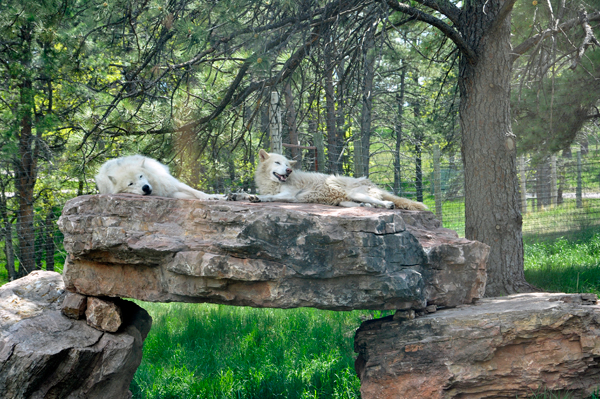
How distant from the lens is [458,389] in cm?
371

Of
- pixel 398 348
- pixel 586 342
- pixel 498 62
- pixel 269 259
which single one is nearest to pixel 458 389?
pixel 398 348

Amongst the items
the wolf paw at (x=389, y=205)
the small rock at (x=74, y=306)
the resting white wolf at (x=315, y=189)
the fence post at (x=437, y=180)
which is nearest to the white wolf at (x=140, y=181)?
the resting white wolf at (x=315, y=189)

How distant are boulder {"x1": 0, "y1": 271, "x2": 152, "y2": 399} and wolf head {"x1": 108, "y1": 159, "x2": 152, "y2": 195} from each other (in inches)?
48.6

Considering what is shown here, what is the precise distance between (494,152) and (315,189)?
7.69 feet

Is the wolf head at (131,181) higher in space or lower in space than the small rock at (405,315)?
higher

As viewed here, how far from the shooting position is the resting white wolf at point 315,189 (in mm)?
5133

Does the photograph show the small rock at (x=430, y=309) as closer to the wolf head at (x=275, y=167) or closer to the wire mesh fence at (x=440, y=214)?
the wolf head at (x=275, y=167)

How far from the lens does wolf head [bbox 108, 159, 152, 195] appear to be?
15.7ft

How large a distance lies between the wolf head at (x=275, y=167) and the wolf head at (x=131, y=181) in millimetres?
1676

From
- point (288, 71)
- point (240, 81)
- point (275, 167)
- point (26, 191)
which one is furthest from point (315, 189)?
point (26, 191)

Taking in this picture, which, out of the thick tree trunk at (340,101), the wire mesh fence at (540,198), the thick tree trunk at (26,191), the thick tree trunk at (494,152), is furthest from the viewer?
the wire mesh fence at (540,198)

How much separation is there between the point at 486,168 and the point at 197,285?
3942mm

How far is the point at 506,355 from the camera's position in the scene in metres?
3.74

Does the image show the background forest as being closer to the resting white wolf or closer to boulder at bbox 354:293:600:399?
the resting white wolf
